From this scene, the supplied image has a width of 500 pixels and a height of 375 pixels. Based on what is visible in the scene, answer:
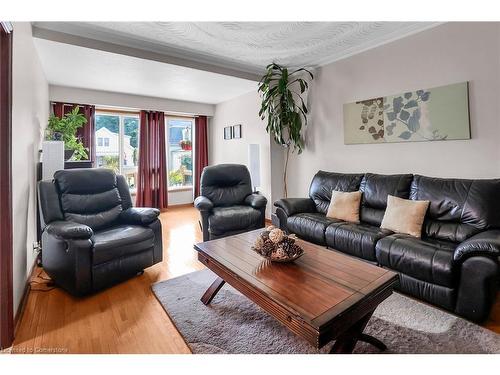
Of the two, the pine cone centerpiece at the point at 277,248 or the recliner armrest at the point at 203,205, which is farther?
the recliner armrest at the point at 203,205

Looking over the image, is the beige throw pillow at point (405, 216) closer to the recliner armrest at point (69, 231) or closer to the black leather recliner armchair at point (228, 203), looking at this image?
the black leather recliner armchair at point (228, 203)

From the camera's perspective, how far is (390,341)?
1.62 metres

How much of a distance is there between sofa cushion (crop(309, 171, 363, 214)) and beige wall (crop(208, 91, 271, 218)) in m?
1.25

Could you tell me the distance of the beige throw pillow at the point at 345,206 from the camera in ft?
9.59

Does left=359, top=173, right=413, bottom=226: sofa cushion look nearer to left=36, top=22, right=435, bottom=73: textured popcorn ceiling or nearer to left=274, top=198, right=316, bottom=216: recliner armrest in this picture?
left=274, top=198, right=316, bottom=216: recliner armrest

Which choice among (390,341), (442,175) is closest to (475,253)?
(390,341)

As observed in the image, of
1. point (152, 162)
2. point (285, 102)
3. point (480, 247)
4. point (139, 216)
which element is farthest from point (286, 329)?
point (152, 162)

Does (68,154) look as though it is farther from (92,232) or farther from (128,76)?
(92,232)

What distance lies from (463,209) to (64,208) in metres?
3.62

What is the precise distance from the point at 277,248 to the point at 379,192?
167 centimetres

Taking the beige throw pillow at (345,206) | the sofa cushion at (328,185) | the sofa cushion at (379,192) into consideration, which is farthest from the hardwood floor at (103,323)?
the sofa cushion at (328,185)

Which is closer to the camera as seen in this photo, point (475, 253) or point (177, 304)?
point (475, 253)

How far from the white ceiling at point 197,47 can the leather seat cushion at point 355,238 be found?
2116 mm

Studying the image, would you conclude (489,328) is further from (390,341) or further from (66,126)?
(66,126)
